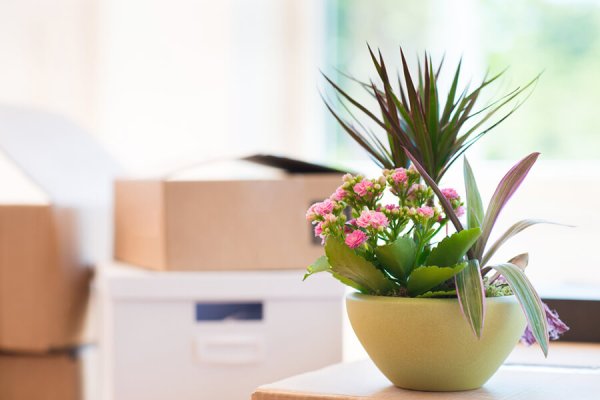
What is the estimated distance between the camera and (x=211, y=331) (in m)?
1.42

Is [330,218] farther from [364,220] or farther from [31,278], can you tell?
[31,278]

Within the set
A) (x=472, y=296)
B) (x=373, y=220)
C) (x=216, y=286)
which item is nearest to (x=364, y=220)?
(x=373, y=220)

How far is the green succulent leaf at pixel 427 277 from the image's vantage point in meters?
0.79

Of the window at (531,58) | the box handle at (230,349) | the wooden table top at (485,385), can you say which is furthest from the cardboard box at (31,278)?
the window at (531,58)

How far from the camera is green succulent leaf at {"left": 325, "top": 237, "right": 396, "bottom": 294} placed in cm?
81

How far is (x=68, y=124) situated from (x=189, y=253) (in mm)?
489

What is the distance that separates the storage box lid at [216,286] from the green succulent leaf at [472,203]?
0.58m

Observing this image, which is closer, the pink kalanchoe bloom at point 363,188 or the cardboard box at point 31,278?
the pink kalanchoe bloom at point 363,188

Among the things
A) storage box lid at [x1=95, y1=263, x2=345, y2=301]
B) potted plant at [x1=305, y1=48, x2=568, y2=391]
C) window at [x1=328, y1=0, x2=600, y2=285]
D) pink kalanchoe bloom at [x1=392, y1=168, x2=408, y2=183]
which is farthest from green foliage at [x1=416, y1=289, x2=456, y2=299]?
window at [x1=328, y1=0, x2=600, y2=285]

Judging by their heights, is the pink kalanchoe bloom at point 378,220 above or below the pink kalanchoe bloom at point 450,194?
below

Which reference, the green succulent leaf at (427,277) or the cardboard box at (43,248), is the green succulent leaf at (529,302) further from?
the cardboard box at (43,248)

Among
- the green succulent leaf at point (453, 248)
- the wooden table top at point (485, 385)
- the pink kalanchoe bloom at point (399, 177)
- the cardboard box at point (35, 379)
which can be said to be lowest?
the cardboard box at point (35, 379)

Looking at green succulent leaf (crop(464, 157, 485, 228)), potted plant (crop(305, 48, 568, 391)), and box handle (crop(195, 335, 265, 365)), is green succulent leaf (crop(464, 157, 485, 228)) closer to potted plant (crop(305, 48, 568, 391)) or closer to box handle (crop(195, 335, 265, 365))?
potted plant (crop(305, 48, 568, 391))

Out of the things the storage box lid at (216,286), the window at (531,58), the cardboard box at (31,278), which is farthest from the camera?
the window at (531,58)
